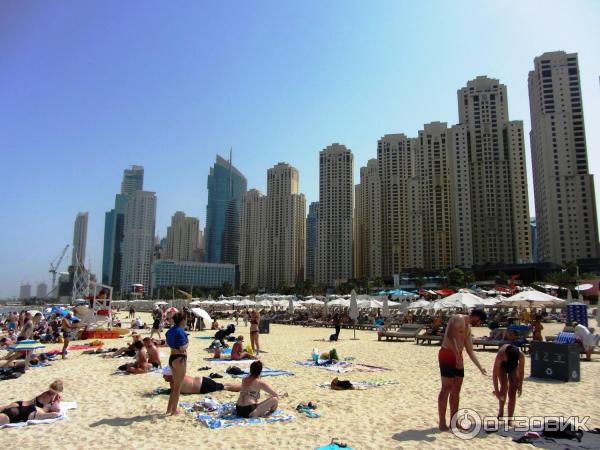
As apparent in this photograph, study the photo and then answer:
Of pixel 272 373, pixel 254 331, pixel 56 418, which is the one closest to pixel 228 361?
pixel 254 331

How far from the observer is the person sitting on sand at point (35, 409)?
661cm

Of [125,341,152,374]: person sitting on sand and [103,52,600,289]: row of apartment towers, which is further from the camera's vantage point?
[103,52,600,289]: row of apartment towers

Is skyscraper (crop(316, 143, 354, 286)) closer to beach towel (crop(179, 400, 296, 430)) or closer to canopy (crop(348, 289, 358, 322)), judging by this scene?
canopy (crop(348, 289, 358, 322))

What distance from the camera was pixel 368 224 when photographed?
115562mm

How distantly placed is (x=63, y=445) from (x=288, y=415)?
324cm

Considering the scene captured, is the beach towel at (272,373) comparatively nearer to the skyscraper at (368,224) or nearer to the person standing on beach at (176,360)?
the person standing on beach at (176,360)

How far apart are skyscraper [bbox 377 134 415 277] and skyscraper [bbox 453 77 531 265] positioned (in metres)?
14.9

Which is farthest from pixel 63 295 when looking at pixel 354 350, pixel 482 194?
pixel 354 350

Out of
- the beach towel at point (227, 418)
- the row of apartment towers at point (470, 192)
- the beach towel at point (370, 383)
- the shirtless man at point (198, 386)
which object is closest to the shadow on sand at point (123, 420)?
the beach towel at point (227, 418)

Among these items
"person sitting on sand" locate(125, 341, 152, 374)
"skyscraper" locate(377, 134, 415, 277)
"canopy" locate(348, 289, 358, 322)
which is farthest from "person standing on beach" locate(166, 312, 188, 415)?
"skyscraper" locate(377, 134, 415, 277)

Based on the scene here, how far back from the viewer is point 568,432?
19.0ft

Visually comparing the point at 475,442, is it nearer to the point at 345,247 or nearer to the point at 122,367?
the point at 122,367

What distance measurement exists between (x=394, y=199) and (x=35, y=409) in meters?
106

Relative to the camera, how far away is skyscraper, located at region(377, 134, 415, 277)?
106812 mm
